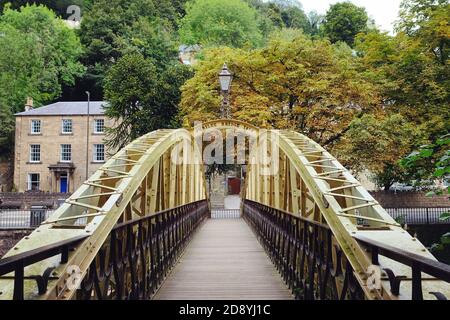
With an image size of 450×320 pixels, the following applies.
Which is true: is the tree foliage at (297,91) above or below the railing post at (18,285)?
above

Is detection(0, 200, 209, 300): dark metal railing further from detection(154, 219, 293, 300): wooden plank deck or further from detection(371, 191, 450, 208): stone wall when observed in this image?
detection(371, 191, 450, 208): stone wall

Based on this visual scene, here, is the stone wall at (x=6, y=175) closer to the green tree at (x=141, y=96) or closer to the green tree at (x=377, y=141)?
the green tree at (x=141, y=96)

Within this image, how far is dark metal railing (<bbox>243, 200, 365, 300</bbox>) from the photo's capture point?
409 centimetres

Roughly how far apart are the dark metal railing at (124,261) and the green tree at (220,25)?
5095 cm

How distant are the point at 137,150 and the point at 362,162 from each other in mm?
14017

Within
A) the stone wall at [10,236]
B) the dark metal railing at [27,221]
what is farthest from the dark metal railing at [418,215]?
the stone wall at [10,236]

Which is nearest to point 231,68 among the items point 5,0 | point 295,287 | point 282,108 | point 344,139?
point 282,108

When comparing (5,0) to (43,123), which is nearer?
(43,123)

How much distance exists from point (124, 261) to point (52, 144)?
1612 inches

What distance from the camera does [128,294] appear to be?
511cm

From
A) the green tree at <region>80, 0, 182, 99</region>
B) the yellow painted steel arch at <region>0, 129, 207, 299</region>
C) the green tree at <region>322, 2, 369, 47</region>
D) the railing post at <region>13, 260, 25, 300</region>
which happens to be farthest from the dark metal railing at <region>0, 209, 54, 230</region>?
the green tree at <region>322, 2, 369, 47</region>

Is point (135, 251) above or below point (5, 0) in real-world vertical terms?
below

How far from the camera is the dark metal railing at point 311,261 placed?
409cm
